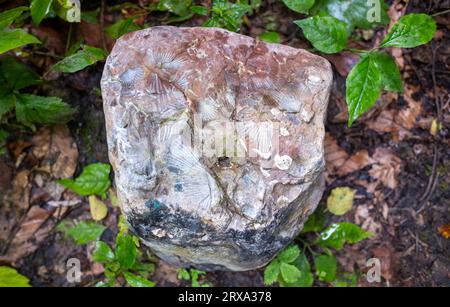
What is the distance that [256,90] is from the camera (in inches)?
86.0

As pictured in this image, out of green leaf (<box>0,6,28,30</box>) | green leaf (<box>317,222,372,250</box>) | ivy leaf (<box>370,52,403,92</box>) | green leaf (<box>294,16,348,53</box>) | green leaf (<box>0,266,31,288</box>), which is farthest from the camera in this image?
green leaf (<box>0,266,31,288</box>)

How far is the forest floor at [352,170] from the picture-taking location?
2945mm

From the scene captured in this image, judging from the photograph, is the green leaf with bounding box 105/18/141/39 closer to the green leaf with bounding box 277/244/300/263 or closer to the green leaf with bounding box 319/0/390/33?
the green leaf with bounding box 319/0/390/33

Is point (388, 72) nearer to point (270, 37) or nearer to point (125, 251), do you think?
point (270, 37)

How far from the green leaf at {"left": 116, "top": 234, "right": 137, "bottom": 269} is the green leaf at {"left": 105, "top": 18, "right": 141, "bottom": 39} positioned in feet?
3.71

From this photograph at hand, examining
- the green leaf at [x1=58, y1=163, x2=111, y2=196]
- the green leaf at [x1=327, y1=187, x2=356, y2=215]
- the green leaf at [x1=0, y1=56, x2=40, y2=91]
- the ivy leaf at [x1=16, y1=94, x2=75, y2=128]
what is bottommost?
the green leaf at [x1=327, y1=187, x2=356, y2=215]

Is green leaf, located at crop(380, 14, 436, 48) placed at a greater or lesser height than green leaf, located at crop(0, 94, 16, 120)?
greater

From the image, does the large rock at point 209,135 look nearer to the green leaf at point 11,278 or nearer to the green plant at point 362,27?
the green plant at point 362,27

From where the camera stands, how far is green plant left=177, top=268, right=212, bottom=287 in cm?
292

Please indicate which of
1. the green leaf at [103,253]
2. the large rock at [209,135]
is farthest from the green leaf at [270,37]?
the green leaf at [103,253]

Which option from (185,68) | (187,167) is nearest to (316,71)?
(185,68)

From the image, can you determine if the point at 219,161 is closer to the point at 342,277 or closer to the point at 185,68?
the point at 185,68

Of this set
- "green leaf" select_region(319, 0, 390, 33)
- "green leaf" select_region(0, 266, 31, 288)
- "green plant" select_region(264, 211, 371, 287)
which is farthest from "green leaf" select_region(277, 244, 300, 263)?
"green leaf" select_region(0, 266, 31, 288)

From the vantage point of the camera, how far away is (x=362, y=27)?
2742 millimetres
